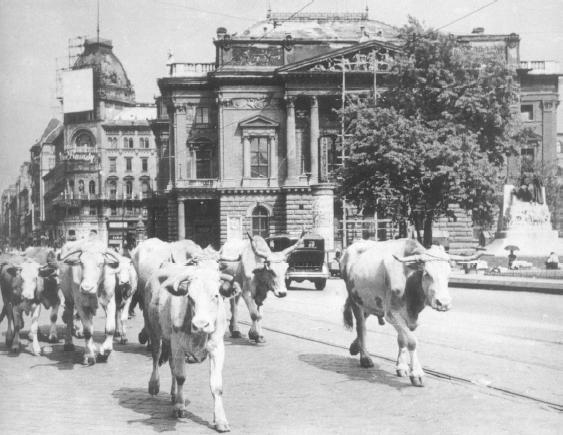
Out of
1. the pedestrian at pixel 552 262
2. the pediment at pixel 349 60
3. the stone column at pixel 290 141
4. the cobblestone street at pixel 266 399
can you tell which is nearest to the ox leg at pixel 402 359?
the cobblestone street at pixel 266 399

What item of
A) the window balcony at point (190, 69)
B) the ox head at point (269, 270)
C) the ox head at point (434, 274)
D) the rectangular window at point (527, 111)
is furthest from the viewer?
the rectangular window at point (527, 111)

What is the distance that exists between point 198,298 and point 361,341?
4071 mm

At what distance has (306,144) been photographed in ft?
189

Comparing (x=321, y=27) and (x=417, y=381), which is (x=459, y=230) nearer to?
(x=321, y=27)

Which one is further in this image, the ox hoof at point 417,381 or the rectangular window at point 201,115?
the rectangular window at point 201,115

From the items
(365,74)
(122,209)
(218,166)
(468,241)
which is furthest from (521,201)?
(122,209)

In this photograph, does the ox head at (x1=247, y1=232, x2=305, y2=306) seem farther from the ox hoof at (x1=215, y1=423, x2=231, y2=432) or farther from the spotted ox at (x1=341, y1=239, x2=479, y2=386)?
the ox hoof at (x1=215, y1=423, x2=231, y2=432)

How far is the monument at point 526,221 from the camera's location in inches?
1309

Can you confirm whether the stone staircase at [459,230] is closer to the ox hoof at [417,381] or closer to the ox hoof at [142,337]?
the ox hoof at [142,337]

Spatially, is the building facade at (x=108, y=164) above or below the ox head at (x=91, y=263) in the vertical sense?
above

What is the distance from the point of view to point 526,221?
33.7 m

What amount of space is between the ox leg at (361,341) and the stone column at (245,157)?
153 ft

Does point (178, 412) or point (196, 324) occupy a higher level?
point (196, 324)

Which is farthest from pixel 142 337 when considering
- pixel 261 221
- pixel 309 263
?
pixel 261 221
